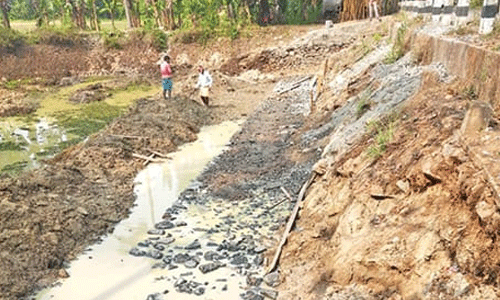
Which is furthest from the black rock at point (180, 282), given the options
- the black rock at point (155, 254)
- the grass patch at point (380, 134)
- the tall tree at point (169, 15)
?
the tall tree at point (169, 15)

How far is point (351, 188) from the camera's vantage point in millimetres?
6590

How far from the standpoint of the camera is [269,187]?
960 centimetres

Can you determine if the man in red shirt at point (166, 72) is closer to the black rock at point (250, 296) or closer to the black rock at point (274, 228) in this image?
the black rock at point (274, 228)

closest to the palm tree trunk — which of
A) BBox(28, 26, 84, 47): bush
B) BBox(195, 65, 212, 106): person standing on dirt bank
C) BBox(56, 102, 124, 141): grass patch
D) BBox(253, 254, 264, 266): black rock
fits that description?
BBox(28, 26, 84, 47): bush

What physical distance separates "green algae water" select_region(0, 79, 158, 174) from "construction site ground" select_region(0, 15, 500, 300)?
185cm

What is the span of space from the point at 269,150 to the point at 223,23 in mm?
17944

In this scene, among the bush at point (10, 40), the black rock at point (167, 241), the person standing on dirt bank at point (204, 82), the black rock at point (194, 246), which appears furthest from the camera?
the bush at point (10, 40)

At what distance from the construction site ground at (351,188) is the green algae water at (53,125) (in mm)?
1845

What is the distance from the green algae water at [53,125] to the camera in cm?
1344

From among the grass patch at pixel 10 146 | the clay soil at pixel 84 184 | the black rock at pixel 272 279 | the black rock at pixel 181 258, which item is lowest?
the black rock at pixel 181 258

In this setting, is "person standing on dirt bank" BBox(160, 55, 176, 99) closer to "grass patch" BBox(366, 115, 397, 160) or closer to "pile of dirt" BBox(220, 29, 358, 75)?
"pile of dirt" BBox(220, 29, 358, 75)

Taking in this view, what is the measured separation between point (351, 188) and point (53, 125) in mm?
14306

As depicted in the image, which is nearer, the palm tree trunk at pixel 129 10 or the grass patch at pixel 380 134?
the grass patch at pixel 380 134

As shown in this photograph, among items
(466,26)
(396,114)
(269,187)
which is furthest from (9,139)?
(466,26)
